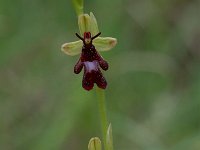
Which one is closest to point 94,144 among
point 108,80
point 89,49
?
point 89,49

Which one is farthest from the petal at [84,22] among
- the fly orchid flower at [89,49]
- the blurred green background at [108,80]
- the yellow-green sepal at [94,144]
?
the blurred green background at [108,80]

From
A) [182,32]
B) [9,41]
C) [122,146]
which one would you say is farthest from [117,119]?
[182,32]

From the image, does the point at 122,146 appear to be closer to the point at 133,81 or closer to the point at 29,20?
the point at 133,81

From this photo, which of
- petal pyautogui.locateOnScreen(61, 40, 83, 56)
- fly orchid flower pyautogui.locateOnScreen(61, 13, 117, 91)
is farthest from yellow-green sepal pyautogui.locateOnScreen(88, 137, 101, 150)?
petal pyautogui.locateOnScreen(61, 40, 83, 56)

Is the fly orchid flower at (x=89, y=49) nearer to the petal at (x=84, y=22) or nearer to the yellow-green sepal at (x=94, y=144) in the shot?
the petal at (x=84, y=22)

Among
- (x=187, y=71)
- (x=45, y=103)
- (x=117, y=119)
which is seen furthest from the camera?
(x=187, y=71)
